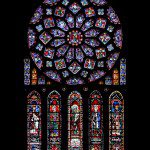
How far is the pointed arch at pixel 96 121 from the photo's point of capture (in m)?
14.0

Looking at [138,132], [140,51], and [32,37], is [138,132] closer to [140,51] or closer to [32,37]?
[140,51]

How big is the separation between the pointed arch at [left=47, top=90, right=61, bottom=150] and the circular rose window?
0.44 meters

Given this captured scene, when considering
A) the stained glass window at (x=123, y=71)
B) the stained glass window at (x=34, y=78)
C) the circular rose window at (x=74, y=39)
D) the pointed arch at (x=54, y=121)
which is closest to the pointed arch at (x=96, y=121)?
the circular rose window at (x=74, y=39)

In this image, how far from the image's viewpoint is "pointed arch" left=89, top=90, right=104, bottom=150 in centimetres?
1395

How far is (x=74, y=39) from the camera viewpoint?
14438 millimetres

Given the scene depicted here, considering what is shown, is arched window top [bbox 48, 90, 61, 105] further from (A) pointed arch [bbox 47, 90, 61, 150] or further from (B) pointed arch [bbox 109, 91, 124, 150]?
(B) pointed arch [bbox 109, 91, 124, 150]

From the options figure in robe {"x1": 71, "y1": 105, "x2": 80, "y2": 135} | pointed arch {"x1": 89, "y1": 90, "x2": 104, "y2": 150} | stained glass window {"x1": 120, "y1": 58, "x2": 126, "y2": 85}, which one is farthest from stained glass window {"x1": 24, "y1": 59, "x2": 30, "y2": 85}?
stained glass window {"x1": 120, "y1": 58, "x2": 126, "y2": 85}

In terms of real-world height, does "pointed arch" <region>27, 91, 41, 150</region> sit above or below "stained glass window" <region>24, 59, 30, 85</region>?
below

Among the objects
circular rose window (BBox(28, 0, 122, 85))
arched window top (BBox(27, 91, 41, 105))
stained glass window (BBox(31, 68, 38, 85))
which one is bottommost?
arched window top (BBox(27, 91, 41, 105))

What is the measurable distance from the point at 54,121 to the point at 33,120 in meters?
0.48

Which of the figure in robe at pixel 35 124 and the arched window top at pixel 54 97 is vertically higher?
the arched window top at pixel 54 97

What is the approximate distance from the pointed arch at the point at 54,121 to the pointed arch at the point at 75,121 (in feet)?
0.83

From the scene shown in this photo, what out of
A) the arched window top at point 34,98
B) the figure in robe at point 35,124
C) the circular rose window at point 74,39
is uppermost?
the circular rose window at point 74,39

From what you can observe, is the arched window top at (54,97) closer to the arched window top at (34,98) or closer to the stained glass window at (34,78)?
the arched window top at (34,98)
